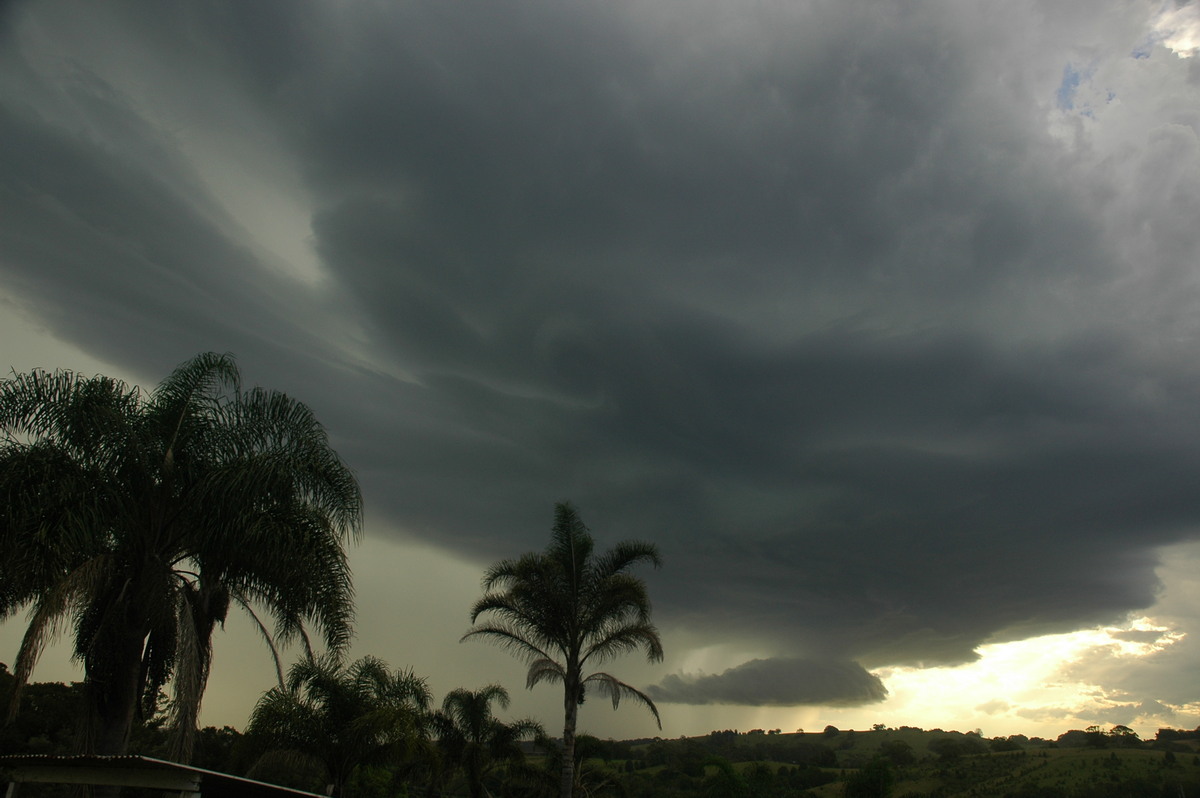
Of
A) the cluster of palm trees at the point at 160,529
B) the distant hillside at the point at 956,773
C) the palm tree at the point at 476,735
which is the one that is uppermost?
the cluster of palm trees at the point at 160,529

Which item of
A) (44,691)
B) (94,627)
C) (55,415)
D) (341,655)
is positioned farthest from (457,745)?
(44,691)

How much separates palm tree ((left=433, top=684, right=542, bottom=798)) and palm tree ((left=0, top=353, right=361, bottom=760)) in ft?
67.6

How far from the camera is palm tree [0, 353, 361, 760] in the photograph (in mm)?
14953

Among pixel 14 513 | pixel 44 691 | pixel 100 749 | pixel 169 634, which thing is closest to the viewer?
pixel 14 513

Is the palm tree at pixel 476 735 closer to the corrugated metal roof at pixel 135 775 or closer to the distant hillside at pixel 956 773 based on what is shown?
the distant hillside at pixel 956 773

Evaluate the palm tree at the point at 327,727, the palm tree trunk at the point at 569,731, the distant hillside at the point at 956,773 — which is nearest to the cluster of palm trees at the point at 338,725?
the palm tree at the point at 327,727

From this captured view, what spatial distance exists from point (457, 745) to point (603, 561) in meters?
13.8

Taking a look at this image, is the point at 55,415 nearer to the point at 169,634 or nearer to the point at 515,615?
the point at 169,634

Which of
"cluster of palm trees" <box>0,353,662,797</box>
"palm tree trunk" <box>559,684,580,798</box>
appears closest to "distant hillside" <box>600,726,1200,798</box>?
"palm tree trunk" <box>559,684,580,798</box>

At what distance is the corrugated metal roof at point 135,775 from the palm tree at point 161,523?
7.07 ft

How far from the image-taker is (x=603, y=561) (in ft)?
103

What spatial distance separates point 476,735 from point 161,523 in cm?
2482

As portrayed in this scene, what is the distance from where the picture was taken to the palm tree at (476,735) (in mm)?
36875

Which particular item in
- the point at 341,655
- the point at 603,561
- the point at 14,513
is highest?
the point at 603,561
